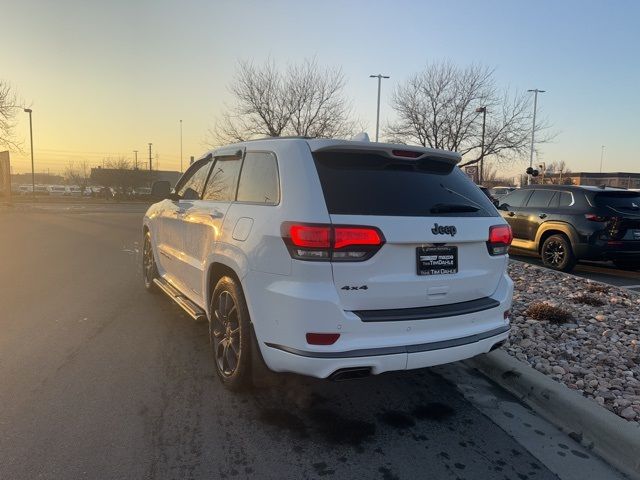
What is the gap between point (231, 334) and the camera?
3.75 meters

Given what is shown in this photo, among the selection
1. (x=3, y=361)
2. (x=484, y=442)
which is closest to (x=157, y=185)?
(x=3, y=361)

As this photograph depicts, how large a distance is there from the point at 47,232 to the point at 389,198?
1529 centimetres

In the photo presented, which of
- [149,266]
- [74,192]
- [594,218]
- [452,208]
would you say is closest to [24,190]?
[74,192]

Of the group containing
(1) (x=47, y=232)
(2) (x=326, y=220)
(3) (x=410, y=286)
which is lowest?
(1) (x=47, y=232)

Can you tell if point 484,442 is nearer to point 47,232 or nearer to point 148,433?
point 148,433

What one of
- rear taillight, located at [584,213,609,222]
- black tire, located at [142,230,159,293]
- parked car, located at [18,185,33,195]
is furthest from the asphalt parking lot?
parked car, located at [18,185,33,195]

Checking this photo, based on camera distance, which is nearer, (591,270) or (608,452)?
(608,452)

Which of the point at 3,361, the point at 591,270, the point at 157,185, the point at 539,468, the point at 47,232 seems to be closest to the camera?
the point at 539,468

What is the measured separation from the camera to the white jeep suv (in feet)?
9.78

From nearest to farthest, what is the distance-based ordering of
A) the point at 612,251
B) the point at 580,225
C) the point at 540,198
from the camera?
the point at 612,251 → the point at 580,225 → the point at 540,198

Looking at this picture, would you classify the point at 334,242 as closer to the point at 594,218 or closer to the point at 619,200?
the point at 594,218

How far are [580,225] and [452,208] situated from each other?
22.8 feet

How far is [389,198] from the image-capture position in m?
→ 3.25

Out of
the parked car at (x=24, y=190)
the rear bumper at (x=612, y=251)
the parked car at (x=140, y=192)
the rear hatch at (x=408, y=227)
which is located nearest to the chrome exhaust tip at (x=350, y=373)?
the rear hatch at (x=408, y=227)
